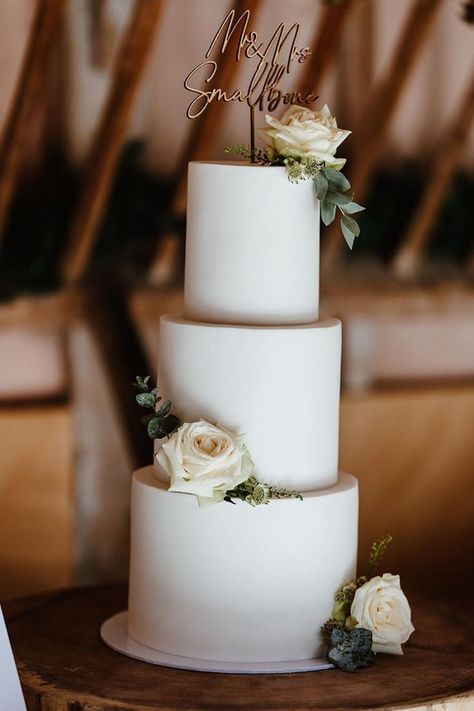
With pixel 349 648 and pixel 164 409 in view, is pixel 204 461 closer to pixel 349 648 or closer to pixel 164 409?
pixel 164 409

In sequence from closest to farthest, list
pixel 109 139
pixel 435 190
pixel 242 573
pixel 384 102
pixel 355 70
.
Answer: pixel 242 573 → pixel 109 139 → pixel 384 102 → pixel 435 190 → pixel 355 70

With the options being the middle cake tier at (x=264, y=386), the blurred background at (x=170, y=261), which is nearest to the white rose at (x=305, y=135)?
the middle cake tier at (x=264, y=386)

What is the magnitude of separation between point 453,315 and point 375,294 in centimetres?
30

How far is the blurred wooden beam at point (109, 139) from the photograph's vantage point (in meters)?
2.43

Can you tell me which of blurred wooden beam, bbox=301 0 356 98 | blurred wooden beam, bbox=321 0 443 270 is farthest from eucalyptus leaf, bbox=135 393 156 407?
blurred wooden beam, bbox=321 0 443 270

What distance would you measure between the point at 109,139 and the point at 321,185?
1.08 metres

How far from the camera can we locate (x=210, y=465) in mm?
1542

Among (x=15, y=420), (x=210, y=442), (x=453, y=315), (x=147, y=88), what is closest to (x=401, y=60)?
(x=147, y=88)

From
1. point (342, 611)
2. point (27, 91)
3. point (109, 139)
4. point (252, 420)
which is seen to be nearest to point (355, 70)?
point (109, 139)

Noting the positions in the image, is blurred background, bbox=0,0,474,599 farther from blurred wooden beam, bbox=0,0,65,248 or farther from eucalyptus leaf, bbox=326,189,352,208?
eucalyptus leaf, bbox=326,189,352,208

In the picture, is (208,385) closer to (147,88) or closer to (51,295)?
(51,295)

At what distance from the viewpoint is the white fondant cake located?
1639 millimetres

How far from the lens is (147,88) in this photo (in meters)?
3.06

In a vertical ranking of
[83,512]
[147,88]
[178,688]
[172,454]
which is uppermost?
[147,88]
